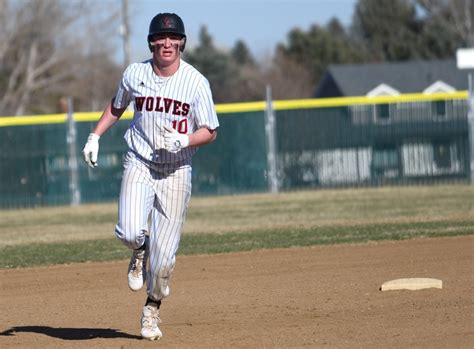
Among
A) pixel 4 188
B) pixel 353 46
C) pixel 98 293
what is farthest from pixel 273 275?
pixel 353 46

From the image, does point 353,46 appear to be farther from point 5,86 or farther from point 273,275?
point 273,275

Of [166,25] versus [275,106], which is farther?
[275,106]

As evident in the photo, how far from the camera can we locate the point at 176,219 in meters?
7.22

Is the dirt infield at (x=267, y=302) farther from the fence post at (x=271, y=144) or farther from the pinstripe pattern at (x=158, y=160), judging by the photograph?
the fence post at (x=271, y=144)

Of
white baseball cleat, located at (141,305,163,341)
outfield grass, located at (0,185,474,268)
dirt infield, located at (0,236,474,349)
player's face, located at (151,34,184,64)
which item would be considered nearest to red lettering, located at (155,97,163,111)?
player's face, located at (151,34,184,64)

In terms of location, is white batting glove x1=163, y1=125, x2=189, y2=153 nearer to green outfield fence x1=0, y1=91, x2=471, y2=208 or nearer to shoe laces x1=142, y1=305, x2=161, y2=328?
shoe laces x1=142, y1=305, x2=161, y2=328


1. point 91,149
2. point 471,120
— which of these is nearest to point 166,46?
point 91,149

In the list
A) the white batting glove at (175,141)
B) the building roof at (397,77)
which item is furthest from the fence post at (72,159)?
the building roof at (397,77)

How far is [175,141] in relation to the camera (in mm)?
6773

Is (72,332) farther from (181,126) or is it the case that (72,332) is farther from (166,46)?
(166,46)

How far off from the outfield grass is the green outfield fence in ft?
1.93

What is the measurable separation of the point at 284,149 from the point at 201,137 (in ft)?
56.1

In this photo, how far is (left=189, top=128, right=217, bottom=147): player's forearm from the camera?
22.7 ft

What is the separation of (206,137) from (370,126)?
17.6 meters
